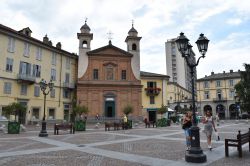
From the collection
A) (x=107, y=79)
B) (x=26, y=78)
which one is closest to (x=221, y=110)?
(x=107, y=79)

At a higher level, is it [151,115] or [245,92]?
[245,92]

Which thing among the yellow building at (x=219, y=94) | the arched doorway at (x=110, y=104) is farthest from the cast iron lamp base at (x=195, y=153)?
the yellow building at (x=219, y=94)

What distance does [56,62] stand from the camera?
133 feet

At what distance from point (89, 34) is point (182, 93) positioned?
2003 inches

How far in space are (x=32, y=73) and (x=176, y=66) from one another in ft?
245

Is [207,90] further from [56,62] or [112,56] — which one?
[56,62]

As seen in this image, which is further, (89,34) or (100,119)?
(89,34)

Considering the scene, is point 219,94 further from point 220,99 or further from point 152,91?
point 152,91

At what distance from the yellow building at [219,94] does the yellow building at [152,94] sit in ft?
76.1

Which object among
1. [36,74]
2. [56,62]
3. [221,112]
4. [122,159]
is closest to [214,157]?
[122,159]

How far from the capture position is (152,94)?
48531 mm

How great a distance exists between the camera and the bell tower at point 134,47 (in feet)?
153

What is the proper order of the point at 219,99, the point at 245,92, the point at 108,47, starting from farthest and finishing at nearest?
1. the point at 219,99
2. the point at 108,47
3. the point at 245,92

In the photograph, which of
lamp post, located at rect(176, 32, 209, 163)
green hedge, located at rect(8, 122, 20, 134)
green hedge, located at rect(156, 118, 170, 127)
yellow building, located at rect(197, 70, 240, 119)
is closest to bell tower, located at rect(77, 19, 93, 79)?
green hedge, located at rect(156, 118, 170, 127)
